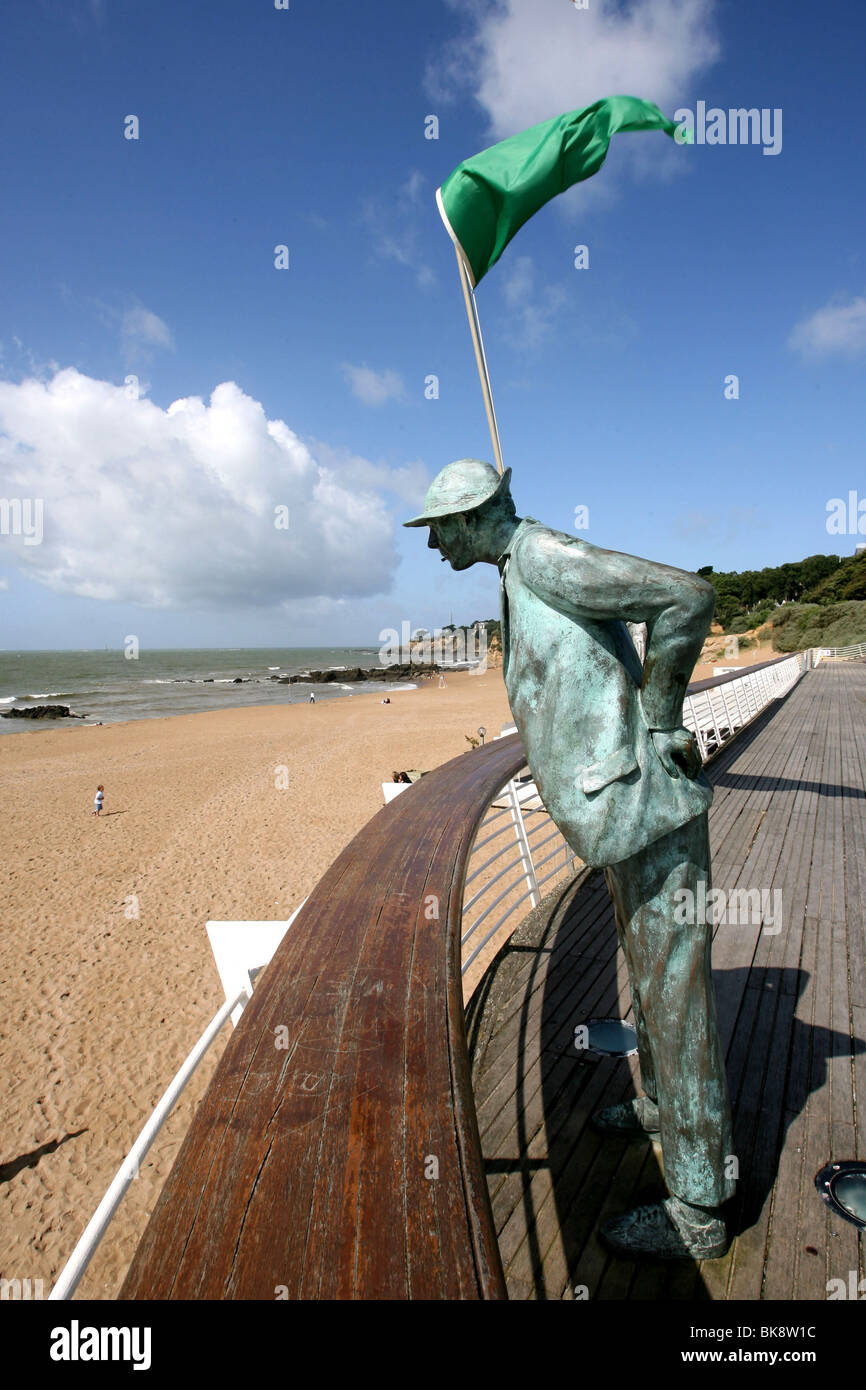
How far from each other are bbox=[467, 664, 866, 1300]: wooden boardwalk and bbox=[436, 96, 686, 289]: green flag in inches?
139

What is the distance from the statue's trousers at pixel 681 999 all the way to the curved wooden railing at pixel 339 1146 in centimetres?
51

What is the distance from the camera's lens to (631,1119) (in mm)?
2279

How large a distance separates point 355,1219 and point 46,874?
13.4 meters

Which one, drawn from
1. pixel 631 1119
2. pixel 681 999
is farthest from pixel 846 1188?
pixel 681 999

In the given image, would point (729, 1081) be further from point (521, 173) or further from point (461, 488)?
point (521, 173)

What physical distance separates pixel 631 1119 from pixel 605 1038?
0.57 metres

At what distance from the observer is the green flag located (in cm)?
298

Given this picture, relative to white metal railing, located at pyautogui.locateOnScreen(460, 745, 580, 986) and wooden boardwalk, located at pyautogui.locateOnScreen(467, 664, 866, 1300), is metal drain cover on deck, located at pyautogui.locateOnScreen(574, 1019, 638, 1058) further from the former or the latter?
white metal railing, located at pyautogui.locateOnScreen(460, 745, 580, 986)

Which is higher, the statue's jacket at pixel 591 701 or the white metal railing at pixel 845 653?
the white metal railing at pixel 845 653

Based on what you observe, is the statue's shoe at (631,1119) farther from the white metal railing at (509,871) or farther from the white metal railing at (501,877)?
the white metal railing at (509,871)

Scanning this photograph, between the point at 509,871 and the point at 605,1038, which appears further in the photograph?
the point at 509,871

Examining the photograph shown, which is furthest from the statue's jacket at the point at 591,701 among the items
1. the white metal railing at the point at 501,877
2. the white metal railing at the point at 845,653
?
the white metal railing at the point at 845,653

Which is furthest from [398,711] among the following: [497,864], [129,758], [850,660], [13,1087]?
[13,1087]

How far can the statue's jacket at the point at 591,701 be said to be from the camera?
4.91 feet
